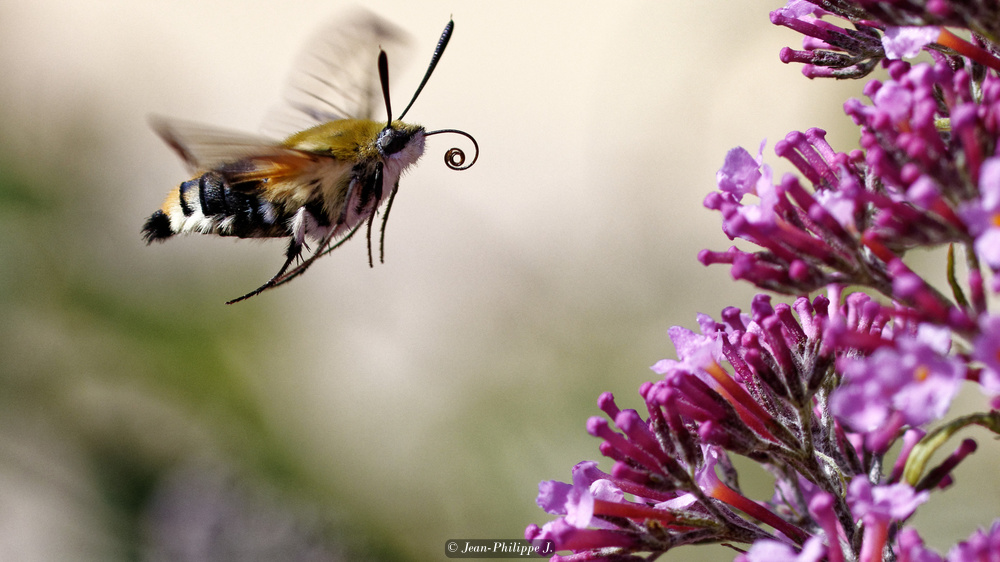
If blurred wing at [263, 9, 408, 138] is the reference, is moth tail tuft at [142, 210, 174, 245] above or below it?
below

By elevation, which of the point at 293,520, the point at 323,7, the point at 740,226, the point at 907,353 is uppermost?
the point at 323,7

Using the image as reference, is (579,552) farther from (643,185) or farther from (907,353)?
(643,185)

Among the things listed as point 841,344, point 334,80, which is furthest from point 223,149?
point 841,344

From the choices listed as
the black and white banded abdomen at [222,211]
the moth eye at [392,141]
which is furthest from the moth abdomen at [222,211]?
the moth eye at [392,141]

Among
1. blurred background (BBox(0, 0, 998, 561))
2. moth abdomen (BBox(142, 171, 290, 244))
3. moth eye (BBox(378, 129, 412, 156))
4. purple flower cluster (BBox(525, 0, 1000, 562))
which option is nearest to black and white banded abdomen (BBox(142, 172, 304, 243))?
moth abdomen (BBox(142, 171, 290, 244))

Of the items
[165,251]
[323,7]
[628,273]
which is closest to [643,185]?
[628,273]

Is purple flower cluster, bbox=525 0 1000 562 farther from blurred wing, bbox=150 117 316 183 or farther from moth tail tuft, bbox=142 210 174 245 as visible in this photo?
moth tail tuft, bbox=142 210 174 245

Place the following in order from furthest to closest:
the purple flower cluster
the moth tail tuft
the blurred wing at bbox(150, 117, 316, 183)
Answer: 1. the moth tail tuft
2. the blurred wing at bbox(150, 117, 316, 183)
3. the purple flower cluster

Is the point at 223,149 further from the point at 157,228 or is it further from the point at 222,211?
the point at 157,228
